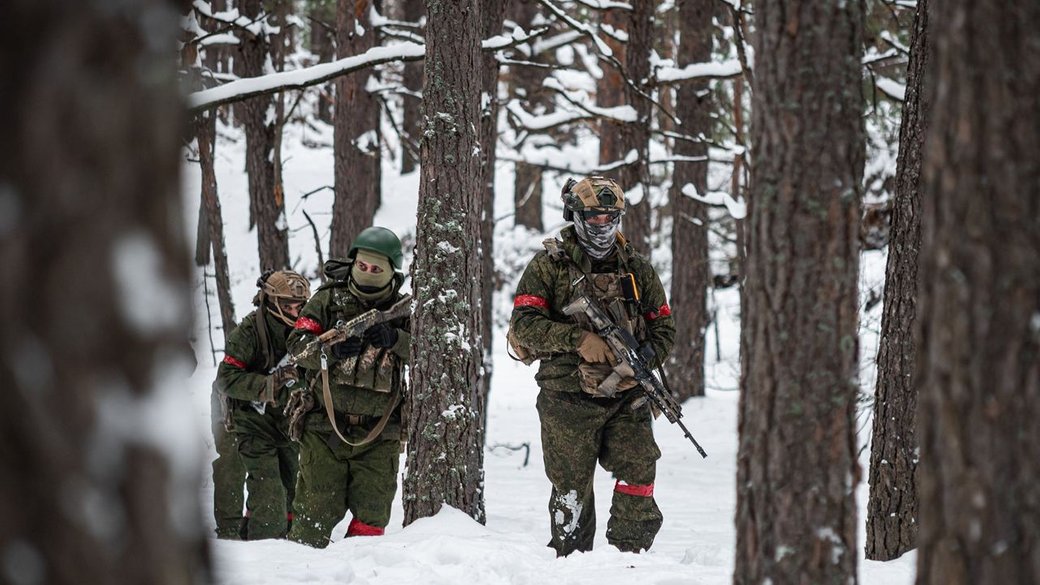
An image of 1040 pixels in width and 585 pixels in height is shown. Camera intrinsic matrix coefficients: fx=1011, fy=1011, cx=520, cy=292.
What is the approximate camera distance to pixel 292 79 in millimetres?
6387

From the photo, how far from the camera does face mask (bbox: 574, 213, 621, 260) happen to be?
576 cm

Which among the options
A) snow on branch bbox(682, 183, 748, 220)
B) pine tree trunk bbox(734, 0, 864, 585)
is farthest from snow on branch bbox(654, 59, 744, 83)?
pine tree trunk bbox(734, 0, 864, 585)

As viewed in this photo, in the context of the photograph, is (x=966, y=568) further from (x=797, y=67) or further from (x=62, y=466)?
(x=62, y=466)

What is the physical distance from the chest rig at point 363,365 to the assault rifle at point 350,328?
5.8 inches

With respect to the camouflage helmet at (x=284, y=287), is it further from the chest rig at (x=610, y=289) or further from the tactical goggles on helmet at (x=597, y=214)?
the tactical goggles on helmet at (x=597, y=214)

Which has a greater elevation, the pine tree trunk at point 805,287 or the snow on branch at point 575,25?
the snow on branch at point 575,25

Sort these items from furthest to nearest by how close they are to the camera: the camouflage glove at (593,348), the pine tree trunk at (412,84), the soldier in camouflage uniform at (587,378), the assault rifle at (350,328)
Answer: the pine tree trunk at (412,84) < the assault rifle at (350,328) < the soldier in camouflage uniform at (587,378) < the camouflage glove at (593,348)

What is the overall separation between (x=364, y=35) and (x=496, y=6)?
369 centimetres

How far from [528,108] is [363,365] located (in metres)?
19.9

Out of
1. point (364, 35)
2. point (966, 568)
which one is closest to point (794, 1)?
point (966, 568)

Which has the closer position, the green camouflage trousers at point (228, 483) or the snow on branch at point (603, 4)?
the green camouflage trousers at point (228, 483)

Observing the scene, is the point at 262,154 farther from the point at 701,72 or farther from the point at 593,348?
the point at 593,348

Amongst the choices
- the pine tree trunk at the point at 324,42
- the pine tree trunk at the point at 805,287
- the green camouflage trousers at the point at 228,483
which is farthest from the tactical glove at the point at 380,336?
the pine tree trunk at the point at 324,42

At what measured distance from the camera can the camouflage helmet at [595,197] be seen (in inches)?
225
